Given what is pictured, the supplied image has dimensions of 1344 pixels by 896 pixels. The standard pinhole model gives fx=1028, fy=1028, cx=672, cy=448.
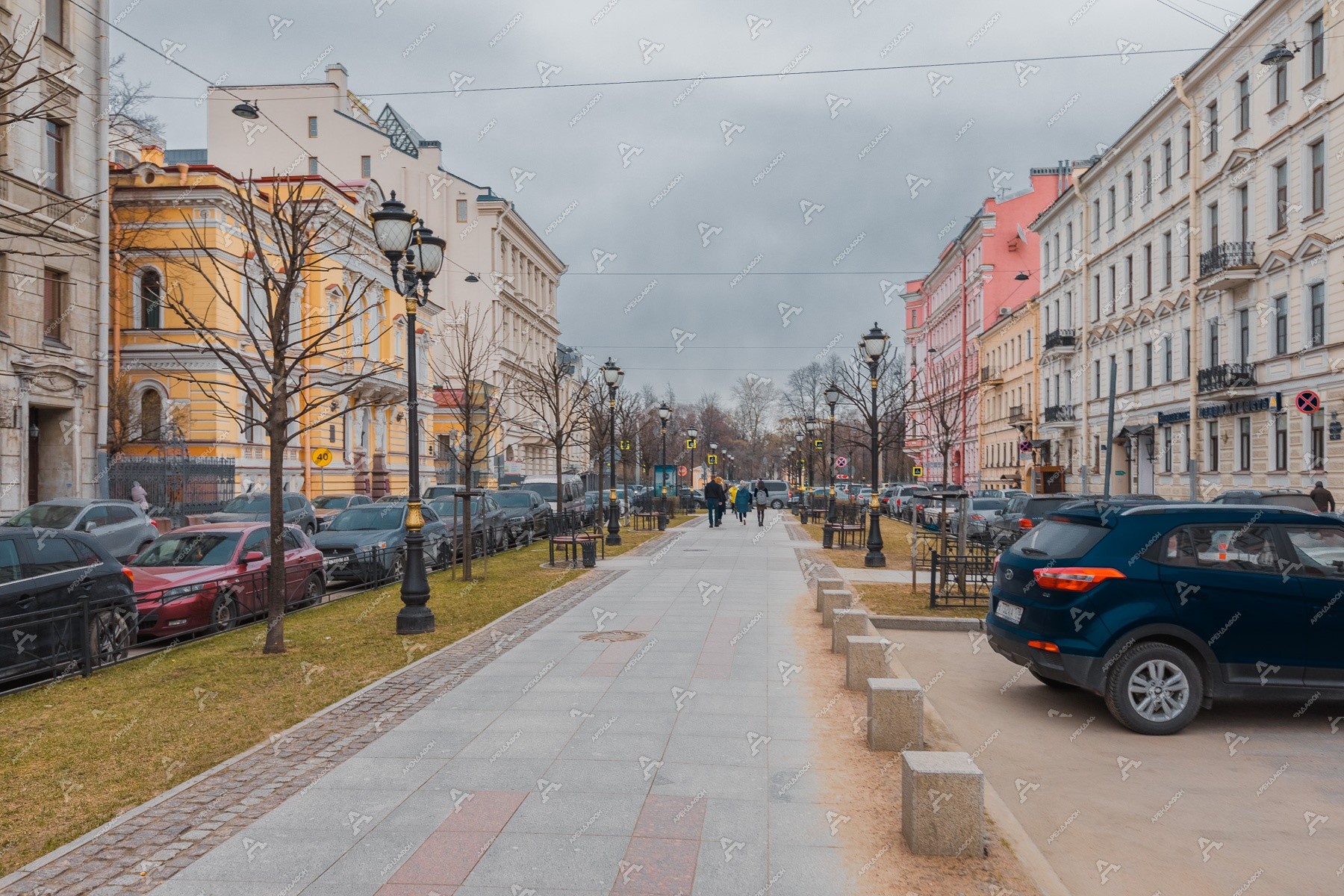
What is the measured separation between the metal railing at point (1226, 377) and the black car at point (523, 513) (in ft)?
69.7

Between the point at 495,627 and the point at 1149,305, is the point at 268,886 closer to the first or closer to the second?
the point at 495,627

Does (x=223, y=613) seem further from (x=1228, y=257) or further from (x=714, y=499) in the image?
(x=1228, y=257)

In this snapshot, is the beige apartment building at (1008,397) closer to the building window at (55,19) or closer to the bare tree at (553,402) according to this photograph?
the bare tree at (553,402)

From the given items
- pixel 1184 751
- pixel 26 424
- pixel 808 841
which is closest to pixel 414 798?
pixel 808 841

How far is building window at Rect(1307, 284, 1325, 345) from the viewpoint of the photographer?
2786 cm

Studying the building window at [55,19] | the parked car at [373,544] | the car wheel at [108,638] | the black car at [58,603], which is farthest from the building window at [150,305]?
the car wheel at [108,638]

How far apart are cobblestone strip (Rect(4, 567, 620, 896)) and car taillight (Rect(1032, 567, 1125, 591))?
4.93 metres

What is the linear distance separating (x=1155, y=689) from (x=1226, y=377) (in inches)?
1139

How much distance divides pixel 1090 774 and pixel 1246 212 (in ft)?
104

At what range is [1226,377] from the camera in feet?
106

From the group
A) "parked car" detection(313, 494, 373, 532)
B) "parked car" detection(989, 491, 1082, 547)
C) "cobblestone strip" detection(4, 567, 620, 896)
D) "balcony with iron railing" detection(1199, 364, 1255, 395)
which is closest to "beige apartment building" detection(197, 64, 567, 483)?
"parked car" detection(313, 494, 373, 532)

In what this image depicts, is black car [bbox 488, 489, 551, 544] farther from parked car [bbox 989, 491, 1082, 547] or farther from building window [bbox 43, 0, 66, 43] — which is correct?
building window [bbox 43, 0, 66, 43]

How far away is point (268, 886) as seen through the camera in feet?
14.9

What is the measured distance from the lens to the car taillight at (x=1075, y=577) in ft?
24.7
